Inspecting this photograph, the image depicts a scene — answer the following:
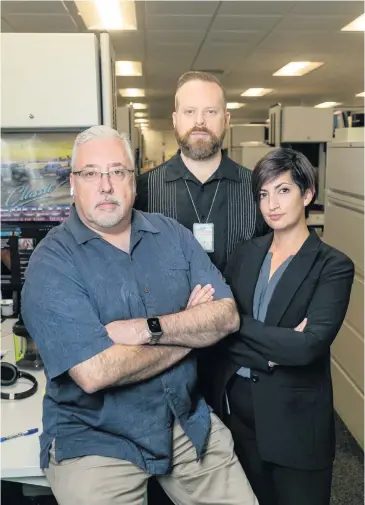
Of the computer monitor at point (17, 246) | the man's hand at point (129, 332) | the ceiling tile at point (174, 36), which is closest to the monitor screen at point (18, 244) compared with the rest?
the computer monitor at point (17, 246)

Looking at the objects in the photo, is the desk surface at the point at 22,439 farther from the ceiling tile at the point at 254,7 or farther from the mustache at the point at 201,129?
the ceiling tile at the point at 254,7

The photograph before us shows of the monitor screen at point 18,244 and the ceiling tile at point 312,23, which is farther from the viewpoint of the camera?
the ceiling tile at point 312,23

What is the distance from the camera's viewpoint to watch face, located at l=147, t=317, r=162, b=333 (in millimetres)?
1353

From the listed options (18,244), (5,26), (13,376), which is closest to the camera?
(13,376)

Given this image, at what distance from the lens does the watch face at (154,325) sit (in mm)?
1353

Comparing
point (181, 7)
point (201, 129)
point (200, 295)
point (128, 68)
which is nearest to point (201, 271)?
point (200, 295)

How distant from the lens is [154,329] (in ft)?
4.44

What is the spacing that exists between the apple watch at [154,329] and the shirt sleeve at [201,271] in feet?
0.74

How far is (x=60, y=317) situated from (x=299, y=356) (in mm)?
676

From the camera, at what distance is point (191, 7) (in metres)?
4.62

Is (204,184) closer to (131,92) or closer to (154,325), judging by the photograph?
(154,325)

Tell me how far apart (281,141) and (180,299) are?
3.88 metres

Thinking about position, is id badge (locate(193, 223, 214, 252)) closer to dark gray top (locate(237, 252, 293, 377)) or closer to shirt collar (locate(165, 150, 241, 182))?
shirt collar (locate(165, 150, 241, 182))

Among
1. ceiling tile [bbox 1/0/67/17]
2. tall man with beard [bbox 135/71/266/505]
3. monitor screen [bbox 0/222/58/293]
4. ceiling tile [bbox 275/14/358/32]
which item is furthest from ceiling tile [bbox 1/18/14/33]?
tall man with beard [bbox 135/71/266/505]
